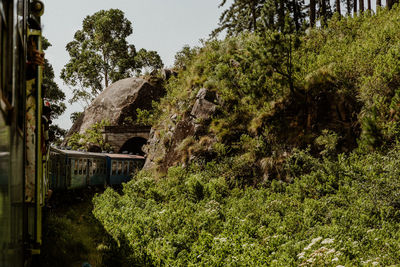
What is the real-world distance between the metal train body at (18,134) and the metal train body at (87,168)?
11.8m

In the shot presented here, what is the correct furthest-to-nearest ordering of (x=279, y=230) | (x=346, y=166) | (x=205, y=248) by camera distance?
(x=346, y=166), (x=279, y=230), (x=205, y=248)

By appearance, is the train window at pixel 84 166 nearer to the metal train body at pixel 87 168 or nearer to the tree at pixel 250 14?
the metal train body at pixel 87 168

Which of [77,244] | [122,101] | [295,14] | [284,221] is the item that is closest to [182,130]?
[77,244]

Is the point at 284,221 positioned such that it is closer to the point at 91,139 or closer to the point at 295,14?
the point at 295,14

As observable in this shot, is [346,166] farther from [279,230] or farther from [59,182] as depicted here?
[59,182]

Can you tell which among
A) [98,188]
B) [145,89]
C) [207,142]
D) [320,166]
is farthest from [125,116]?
[320,166]

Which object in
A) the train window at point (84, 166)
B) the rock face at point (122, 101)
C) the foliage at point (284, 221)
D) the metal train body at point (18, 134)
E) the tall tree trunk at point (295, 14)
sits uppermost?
the tall tree trunk at point (295, 14)

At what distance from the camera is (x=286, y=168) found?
14.5 m

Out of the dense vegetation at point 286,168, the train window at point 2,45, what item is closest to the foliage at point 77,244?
the dense vegetation at point 286,168

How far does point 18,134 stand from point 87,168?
61.1ft

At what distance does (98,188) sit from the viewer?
22.1 m

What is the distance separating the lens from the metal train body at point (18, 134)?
1874 millimetres

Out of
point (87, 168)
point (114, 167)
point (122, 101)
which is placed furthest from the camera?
point (122, 101)

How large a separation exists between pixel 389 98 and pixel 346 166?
3697mm
